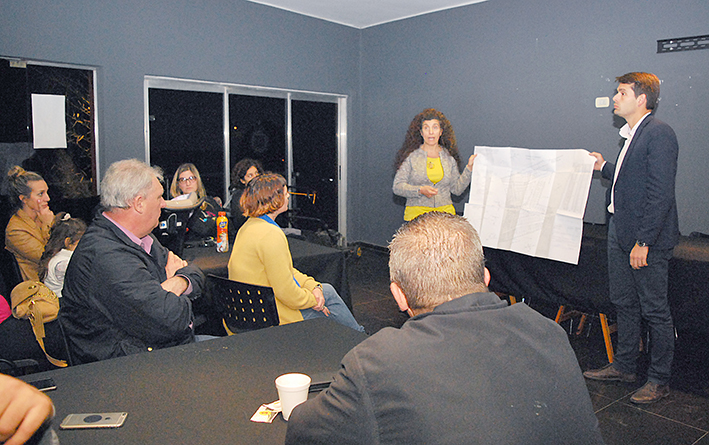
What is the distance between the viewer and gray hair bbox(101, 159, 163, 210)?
2.01 meters

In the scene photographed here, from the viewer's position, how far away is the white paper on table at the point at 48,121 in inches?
198

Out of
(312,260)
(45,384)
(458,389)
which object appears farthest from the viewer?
(312,260)

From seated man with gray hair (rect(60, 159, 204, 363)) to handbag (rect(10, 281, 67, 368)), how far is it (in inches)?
26.1

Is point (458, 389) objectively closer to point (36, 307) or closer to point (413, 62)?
point (36, 307)

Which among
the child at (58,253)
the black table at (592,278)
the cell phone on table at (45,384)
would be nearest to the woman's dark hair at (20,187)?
the child at (58,253)

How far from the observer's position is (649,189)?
286 centimetres

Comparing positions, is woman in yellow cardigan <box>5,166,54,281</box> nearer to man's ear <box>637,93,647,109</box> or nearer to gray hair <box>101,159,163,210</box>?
gray hair <box>101,159,163,210</box>

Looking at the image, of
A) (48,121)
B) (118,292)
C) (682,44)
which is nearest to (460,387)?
(118,292)

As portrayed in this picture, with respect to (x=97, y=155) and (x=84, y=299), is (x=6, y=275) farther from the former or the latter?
(x=84, y=299)

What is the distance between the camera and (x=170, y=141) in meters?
5.92

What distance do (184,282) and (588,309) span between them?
2.80 m

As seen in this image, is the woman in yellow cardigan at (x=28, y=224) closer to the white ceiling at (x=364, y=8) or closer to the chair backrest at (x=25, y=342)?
the chair backrest at (x=25, y=342)

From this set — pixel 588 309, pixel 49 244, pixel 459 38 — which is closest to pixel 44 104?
pixel 49 244

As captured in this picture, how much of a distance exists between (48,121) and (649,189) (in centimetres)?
508
